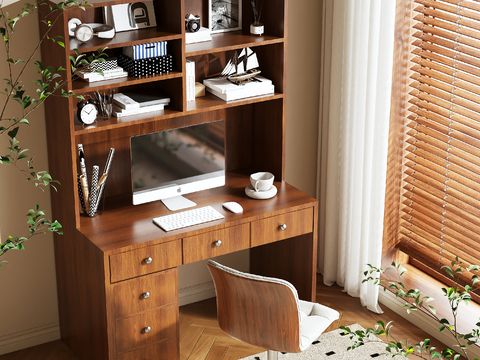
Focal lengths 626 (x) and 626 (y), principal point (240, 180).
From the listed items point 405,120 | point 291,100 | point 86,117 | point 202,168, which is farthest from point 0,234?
point 405,120

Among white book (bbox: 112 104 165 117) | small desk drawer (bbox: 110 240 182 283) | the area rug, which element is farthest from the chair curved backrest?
white book (bbox: 112 104 165 117)

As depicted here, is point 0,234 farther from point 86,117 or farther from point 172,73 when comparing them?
point 172,73

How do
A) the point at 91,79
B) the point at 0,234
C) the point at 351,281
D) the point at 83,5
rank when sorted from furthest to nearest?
the point at 351,281
the point at 0,234
the point at 91,79
the point at 83,5

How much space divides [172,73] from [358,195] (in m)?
1.39

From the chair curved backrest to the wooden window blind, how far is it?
1310 mm

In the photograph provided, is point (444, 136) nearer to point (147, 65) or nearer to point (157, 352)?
point (147, 65)

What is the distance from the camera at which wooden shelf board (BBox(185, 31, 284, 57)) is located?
3.05 meters

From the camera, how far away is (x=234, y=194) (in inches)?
133

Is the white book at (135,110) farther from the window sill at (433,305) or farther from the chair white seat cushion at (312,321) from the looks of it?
the window sill at (433,305)

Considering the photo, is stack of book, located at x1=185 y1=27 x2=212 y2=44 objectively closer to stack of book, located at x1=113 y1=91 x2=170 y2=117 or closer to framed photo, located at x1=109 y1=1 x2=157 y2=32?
framed photo, located at x1=109 y1=1 x2=157 y2=32

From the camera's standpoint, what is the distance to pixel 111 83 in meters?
2.84

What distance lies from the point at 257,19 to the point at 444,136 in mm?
1208

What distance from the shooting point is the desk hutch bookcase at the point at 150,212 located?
2.86 metres

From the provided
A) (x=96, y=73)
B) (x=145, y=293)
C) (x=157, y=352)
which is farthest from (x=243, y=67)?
(x=157, y=352)
